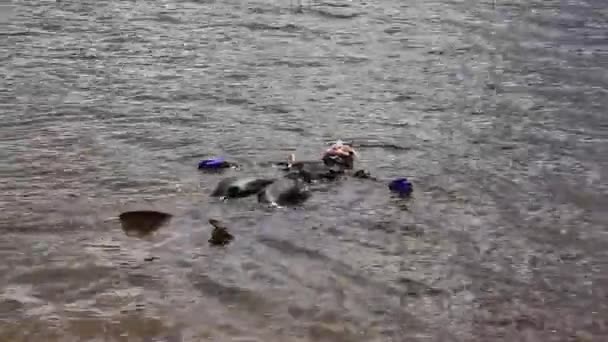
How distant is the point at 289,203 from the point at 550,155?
92.6 inches

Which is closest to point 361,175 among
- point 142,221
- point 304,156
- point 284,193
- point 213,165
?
point 304,156

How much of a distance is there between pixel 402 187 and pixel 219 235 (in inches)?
58.0

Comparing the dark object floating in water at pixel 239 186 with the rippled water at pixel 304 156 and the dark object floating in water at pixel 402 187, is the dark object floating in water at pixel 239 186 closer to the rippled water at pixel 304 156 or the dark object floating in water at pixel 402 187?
the rippled water at pixel 304 156

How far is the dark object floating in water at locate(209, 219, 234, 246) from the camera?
5.63 meters

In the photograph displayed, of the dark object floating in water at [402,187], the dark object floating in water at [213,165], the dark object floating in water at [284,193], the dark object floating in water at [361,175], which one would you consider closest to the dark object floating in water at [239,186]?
the dark object floating in water at [284,193]

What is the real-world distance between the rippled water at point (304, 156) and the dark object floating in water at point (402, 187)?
77mm

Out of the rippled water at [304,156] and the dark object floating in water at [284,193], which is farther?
the dark object floating in water at [284,193]

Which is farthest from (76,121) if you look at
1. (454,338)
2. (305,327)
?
(454,338)

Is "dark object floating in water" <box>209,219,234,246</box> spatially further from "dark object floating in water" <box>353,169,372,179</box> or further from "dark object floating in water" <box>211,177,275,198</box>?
"dark object floating in water" <box>353,169,372,179</box>

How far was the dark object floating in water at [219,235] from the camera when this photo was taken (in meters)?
5.63

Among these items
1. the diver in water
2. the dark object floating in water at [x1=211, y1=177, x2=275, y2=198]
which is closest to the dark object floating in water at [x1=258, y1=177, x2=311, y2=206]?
the dark object floating in water at [x1=211, y1=177, x2=275, y2=198]

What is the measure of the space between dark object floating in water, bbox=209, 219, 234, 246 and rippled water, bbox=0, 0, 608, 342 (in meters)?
0.08

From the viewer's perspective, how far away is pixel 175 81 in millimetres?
8859

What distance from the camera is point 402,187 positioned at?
250 inches
